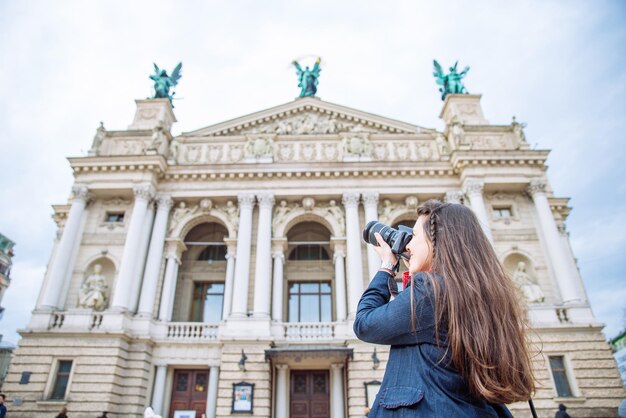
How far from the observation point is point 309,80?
30344mm

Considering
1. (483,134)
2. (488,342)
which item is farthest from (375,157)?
(488,342)

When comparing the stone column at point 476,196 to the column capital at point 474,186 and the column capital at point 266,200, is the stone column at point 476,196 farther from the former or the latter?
the column capital at point 266,200

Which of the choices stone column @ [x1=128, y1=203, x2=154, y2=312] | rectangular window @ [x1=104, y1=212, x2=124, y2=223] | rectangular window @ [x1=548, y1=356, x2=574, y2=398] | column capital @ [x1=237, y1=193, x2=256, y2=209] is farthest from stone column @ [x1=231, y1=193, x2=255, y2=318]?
rectangular window @ [x1=548, y1=356, x2=574, y2=398]

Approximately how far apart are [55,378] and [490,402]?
22.9 meters

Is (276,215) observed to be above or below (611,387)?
above

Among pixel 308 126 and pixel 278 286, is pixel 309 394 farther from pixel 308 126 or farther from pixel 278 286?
pixel 308 126

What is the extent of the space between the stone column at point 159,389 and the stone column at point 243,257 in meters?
4.42

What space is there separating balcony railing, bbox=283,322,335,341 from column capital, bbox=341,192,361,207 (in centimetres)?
688

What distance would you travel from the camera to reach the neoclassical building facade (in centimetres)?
1959

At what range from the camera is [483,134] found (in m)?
26.3

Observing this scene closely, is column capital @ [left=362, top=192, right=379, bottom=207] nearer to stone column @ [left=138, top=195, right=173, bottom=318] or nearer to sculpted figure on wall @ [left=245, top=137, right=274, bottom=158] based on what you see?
sculpted figure on wall @ [left=245, top=137, right=274, bottom=158]

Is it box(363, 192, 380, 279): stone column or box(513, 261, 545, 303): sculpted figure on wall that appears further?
box(363, 192, 380, 279): stone column

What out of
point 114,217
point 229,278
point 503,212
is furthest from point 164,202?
point 503,212

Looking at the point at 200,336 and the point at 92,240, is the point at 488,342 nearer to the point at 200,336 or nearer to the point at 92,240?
the point at 200,336
